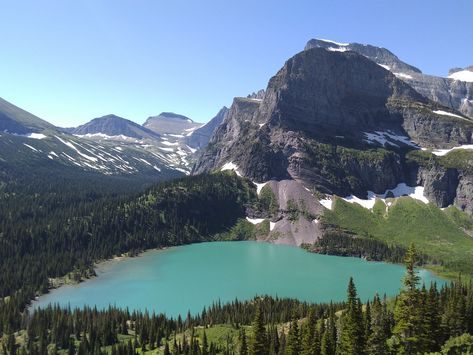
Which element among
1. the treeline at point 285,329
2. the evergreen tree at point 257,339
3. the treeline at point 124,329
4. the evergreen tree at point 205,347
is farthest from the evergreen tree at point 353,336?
the evergreen tree at point 205,347

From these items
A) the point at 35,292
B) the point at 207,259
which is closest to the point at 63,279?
the point at 35,292

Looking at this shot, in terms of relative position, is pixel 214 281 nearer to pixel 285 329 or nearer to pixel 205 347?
pixel 285 329

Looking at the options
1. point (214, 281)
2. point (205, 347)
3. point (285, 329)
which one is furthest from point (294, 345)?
point (214, 281)

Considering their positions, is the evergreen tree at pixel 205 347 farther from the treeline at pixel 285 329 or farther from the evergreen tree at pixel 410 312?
the evergreen tree at pixel 410 312

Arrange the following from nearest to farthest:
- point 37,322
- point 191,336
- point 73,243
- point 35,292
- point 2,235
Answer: point 191,336 → point 37,322 → point 35,292 → point 2,235 → point 73,243

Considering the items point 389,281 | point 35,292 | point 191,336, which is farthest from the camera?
point 389,281

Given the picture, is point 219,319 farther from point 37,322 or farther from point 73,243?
point 73,243

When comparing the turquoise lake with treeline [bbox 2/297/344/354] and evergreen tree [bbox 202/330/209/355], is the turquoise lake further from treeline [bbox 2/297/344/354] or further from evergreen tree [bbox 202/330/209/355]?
evergreen tree [bbox 202/330/209/355]
